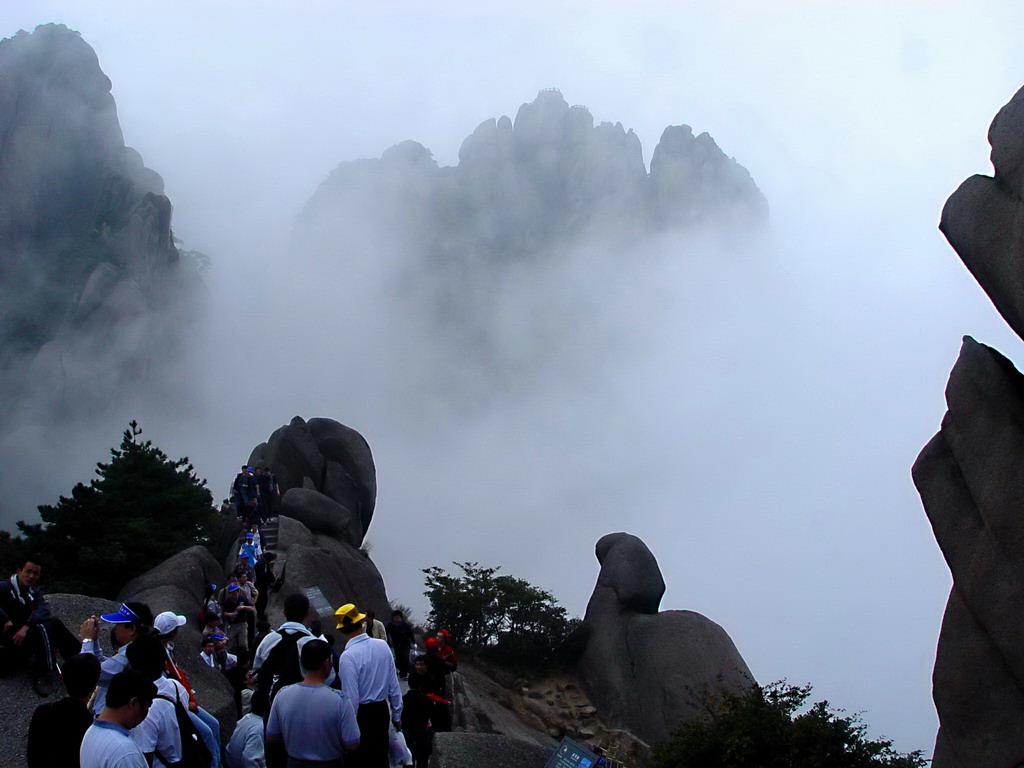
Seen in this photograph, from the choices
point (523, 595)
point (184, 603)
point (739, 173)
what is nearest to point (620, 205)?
point (739, 173)

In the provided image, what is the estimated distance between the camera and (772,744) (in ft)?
34.0

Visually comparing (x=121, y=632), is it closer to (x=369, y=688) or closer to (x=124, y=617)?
(x=124, y=617)

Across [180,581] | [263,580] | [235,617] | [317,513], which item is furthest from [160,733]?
[317,513]

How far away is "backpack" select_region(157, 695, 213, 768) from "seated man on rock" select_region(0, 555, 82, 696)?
152 inches

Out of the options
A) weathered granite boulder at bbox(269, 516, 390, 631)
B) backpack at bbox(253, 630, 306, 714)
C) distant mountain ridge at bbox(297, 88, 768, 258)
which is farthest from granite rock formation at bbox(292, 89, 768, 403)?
backpack at bbox(253, 630, 306, 714)

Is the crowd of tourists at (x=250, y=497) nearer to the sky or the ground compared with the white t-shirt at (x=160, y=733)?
nearer to the sky

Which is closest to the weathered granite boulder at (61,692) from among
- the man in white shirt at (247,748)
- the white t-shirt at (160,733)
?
the man in white shirt at (247,748)

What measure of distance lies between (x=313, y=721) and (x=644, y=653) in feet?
69.6

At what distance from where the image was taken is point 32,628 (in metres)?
9.06

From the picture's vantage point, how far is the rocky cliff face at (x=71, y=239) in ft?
212

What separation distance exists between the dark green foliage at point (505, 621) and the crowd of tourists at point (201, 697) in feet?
57.2

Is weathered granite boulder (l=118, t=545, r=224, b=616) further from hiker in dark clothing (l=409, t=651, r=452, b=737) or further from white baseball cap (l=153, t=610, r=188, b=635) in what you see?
white baseball cap (l=153, t=610, r=188, b=635)

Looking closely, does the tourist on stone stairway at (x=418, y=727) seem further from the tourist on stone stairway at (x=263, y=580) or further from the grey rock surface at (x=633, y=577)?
the grey rock surface at (x=633, y=577)

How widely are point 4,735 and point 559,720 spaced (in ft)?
58.6
